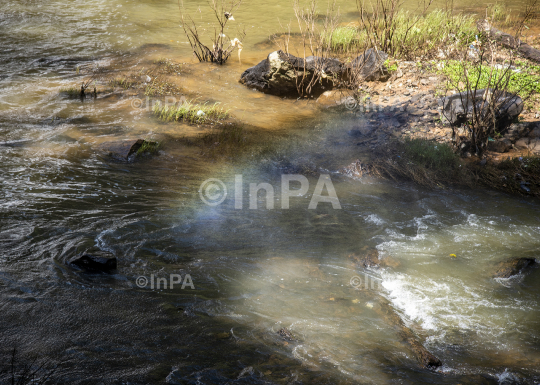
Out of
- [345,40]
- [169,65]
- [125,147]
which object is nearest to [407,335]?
[125,147]

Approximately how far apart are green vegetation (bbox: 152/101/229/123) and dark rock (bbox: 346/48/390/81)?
9.59ft

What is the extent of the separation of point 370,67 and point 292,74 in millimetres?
1673

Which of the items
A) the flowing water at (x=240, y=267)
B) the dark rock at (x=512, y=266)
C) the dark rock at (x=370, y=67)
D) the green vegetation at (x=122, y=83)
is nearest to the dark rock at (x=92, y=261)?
the flowing water at (x=240, y=267)

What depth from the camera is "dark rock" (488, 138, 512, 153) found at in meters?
6.24

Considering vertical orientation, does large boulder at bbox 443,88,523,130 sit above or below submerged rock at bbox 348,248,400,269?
above

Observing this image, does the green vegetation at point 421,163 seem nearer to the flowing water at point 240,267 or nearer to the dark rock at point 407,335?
the flowing water at point 240,267

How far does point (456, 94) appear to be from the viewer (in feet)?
21.8

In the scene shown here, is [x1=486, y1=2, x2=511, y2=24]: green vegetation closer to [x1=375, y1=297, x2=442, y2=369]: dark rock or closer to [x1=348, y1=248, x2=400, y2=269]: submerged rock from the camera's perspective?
[x1=348, y1=248, x2=400, y2=269]: submerged rock

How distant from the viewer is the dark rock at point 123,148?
565 cm

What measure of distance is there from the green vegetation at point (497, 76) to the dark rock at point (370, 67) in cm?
115

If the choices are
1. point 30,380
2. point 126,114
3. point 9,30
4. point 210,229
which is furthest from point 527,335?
point 9,30

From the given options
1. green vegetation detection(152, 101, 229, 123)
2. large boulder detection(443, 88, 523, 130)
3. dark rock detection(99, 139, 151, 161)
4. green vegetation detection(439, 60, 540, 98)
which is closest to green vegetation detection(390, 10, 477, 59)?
green vegetation detection(439, 60, 540, 98)

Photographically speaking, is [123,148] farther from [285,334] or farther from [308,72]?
[308,72]

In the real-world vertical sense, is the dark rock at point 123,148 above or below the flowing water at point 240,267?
above
